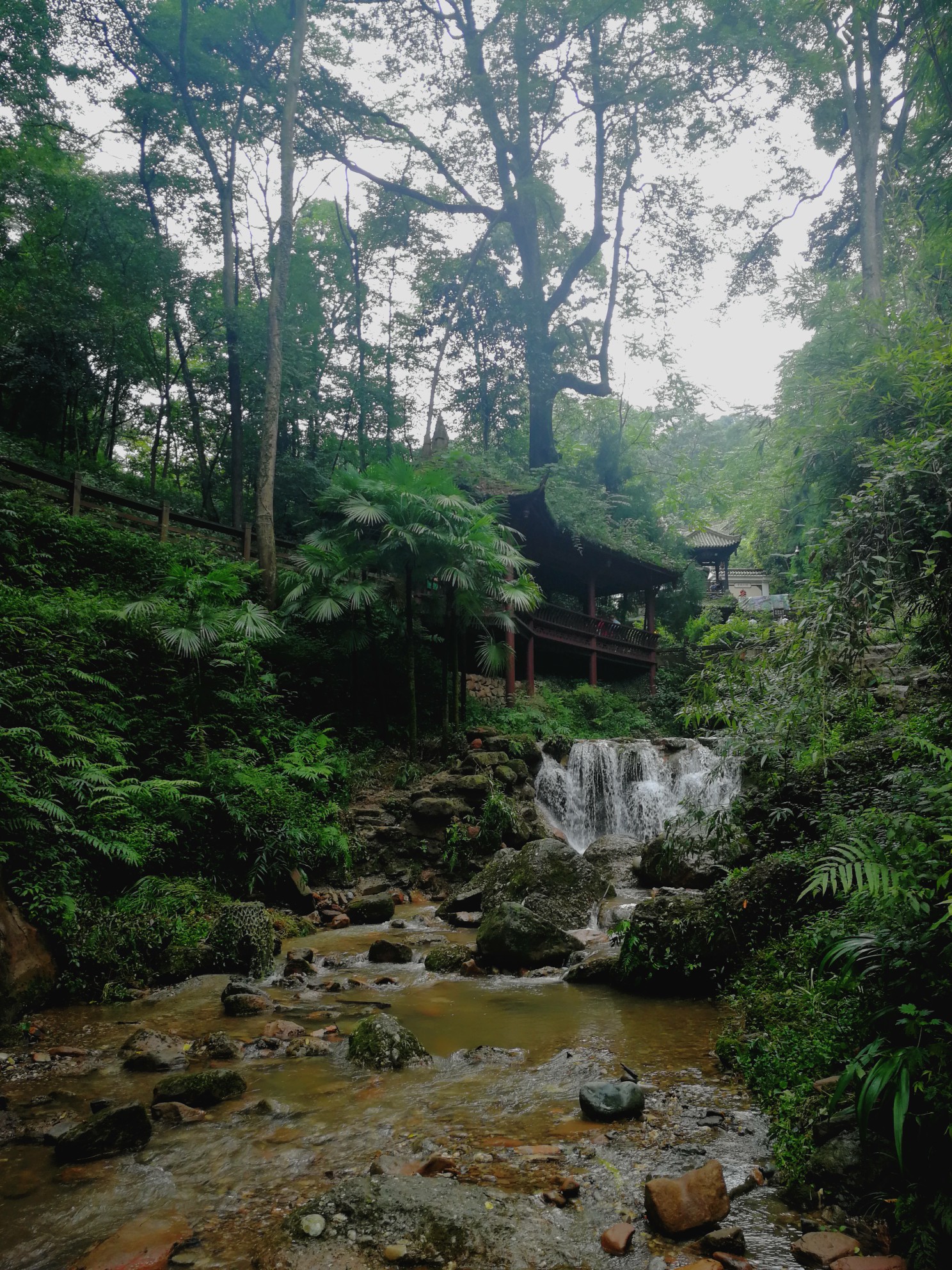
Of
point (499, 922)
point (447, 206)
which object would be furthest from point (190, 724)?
point (447, 206)

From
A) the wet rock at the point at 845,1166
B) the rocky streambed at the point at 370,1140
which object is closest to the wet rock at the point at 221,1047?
the rocky streambed at the point at 370,1140

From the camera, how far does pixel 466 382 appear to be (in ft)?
97.0

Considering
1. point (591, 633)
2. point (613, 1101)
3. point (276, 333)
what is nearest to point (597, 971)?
point (613, 1101)

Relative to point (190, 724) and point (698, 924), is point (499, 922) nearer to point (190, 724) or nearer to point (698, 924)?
point (698, 924)

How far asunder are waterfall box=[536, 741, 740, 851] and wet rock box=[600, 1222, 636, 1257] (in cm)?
1104

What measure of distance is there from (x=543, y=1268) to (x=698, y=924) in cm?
345

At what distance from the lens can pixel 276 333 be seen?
58.7ft

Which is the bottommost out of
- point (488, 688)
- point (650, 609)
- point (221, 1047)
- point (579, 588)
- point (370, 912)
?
point (370, 912)

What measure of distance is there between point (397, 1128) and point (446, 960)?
3.45m

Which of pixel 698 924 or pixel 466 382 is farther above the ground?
pixel 466 382

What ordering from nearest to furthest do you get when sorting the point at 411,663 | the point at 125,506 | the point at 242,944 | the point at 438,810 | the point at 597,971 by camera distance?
1. the point at 597,971
2. the point at 242,944
3. the point at 438,810
4. the point at 411,663
5. the point at 125,506

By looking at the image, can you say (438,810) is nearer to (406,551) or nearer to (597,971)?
(406,551)

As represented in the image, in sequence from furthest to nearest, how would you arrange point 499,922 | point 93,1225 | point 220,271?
point 220,271 → point 499,922 → point 93,1225

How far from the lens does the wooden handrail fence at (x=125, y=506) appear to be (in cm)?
1366
